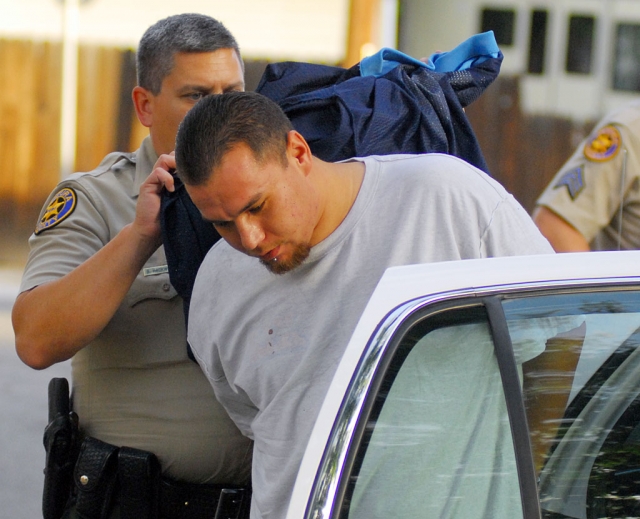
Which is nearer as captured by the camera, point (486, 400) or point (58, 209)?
point (486, 400)

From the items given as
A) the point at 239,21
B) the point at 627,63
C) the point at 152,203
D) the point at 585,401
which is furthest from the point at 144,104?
the point at 627,63

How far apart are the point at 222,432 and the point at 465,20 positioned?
17.2ft

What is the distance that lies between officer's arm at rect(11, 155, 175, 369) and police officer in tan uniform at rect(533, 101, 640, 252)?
150 centimetres

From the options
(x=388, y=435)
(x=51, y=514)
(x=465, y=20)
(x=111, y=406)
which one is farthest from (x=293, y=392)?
(x=465, y=20)

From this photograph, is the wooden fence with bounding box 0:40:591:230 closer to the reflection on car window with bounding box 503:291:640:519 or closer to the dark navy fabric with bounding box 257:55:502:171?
the dark navy fabric with bounding box 257:55:502:171

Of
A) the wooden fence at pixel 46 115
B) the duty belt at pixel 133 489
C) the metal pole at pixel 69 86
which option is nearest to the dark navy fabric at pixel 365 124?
the duty belt at pixel 133 489

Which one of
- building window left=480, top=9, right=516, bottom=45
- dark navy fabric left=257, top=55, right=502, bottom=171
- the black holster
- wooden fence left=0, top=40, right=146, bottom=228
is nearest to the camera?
dark navy fabric left=257, top=55, right=502, bottom=171

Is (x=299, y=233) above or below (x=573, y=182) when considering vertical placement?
above

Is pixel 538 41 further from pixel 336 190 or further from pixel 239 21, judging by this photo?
pixel 336 190

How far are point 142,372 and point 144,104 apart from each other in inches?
28.6

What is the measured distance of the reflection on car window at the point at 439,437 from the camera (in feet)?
4.37

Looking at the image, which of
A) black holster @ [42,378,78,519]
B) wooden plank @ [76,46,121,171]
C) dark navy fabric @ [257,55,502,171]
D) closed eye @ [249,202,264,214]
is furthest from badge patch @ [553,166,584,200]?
wooden plank @ [76,46,121,171]

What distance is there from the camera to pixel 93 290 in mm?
2102

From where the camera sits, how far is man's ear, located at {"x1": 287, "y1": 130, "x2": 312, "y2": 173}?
69.5 inches
